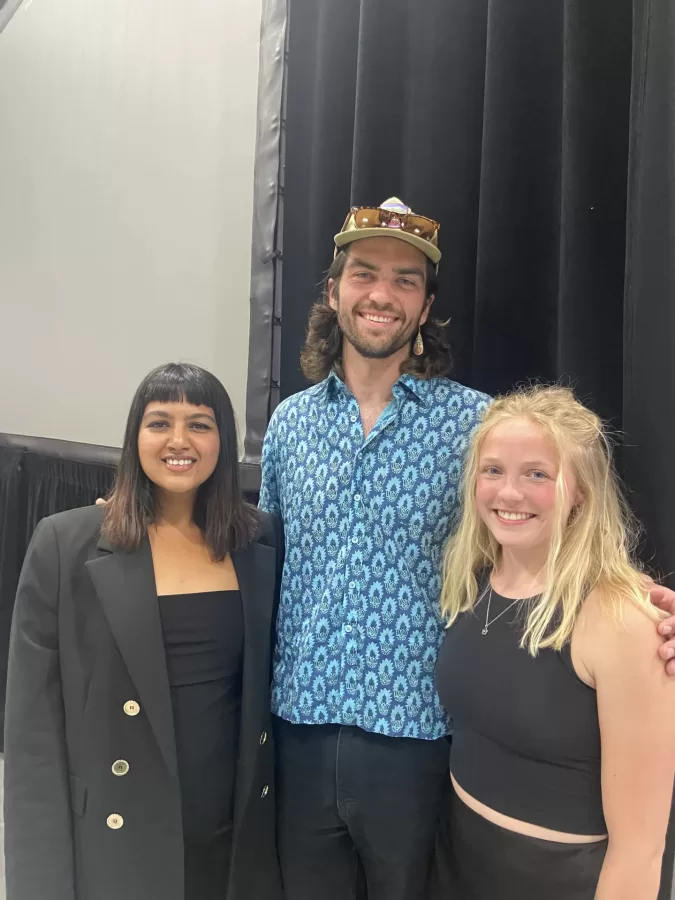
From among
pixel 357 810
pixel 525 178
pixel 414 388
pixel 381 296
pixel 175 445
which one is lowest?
pixel 357 810

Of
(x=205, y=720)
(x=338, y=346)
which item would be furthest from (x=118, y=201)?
(x=205, y=720)

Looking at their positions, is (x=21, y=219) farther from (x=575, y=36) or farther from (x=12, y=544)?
(x=575, y=36)

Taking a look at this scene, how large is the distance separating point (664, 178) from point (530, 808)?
97 centimetres

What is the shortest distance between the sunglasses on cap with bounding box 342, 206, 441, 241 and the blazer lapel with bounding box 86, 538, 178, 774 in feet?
2.51

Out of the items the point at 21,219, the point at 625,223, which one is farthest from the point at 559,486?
the point at 21,219

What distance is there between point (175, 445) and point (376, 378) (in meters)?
0.42

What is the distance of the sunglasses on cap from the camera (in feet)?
3.68

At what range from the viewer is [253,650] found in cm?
99

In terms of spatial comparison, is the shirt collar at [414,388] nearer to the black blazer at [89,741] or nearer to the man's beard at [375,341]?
the man's beard at [375,341]

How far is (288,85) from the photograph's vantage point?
1.65 metres

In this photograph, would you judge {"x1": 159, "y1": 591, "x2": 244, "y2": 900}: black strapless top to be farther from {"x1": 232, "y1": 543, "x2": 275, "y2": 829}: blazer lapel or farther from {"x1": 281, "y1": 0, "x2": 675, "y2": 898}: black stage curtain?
{"x1": 281, "y1": 0, "x2": 675, "y2": 898}: black stage curtain

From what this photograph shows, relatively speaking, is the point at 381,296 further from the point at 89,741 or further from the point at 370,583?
the point at 89,741

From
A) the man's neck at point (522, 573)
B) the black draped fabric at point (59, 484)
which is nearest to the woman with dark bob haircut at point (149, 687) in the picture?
the man's neck at point (522, 573)

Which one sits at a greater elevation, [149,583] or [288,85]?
[288,85]
